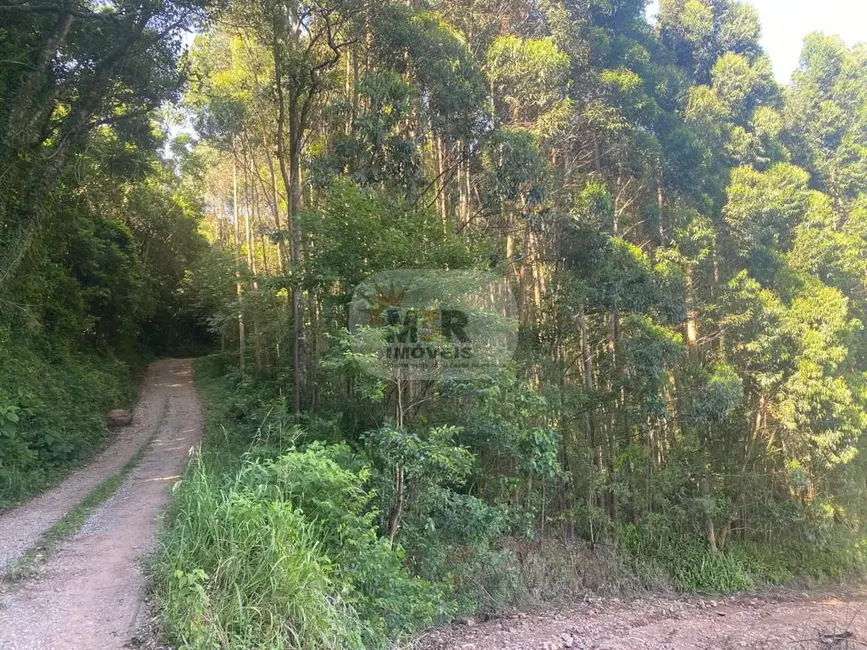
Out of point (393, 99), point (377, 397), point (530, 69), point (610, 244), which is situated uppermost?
point (530, 69)

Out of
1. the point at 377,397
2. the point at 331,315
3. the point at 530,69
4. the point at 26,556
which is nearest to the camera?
the point at 26,556

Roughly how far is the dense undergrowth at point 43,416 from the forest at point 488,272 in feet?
0.16

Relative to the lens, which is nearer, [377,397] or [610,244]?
[377,397]

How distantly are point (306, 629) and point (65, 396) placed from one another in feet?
24.2

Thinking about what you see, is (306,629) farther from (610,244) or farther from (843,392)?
(843,392)

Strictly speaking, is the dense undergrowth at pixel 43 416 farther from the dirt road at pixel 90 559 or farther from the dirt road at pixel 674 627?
the dirt road at pixel 674 627

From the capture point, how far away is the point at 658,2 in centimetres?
1177

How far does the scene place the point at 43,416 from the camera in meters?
7.03

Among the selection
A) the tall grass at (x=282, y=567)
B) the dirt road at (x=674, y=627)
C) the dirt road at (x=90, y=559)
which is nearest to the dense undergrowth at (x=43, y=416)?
the dirt road at (x=90, y=559)

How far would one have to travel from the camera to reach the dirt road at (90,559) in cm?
297

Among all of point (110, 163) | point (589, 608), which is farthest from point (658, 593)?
point (110, 163)

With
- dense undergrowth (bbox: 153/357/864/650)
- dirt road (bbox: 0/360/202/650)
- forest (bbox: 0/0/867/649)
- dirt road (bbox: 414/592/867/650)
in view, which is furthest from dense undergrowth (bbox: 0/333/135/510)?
dirt road (bbox: 414/592/867/650)

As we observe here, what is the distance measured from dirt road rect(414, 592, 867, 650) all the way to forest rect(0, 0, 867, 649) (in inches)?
19.3

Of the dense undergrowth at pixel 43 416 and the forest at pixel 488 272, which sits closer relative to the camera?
the forest at pixel 488 272
